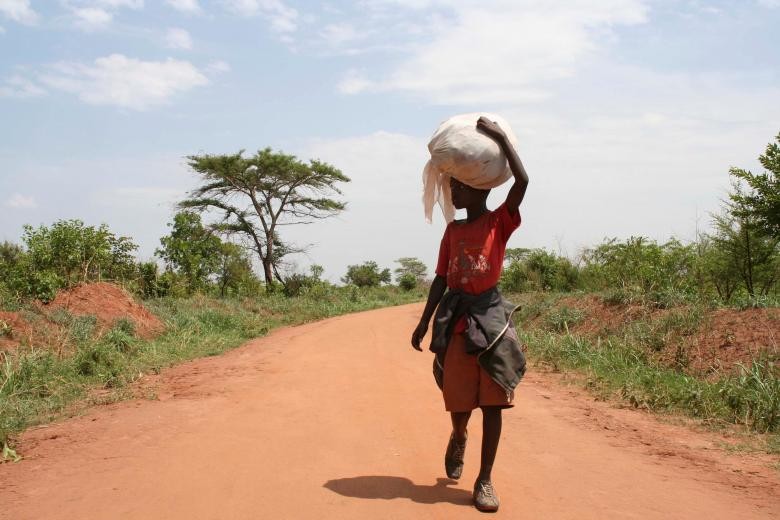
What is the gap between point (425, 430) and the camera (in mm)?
4863

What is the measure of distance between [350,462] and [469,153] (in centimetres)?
200

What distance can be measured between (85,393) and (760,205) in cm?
962

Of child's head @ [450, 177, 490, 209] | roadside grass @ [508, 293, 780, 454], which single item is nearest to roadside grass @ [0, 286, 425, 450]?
child's head @ [450, 177, 490, 209]

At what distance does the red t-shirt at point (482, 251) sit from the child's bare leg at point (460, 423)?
47 cm

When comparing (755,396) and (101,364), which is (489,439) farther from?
(101,364)

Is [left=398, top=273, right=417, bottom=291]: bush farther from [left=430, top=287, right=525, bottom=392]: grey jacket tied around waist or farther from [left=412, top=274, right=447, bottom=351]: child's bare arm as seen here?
[left=430, top=287, right=525, bottom=392]: grey jacket tied around waist

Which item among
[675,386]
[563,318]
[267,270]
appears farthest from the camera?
[267,270]

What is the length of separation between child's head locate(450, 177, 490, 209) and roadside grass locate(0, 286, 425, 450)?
343cm

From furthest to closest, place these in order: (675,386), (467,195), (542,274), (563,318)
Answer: (542,274)
(563,318)
(675,386)
(467,195)

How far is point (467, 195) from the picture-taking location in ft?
11.9

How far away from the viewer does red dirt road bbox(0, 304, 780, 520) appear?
11.1 ft

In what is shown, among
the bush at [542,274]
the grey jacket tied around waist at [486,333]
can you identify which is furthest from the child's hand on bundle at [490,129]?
the bush at [542,274]

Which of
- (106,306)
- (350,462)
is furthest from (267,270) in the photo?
(350,462)

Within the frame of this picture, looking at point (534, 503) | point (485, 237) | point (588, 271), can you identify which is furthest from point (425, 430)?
point (588, 271)
